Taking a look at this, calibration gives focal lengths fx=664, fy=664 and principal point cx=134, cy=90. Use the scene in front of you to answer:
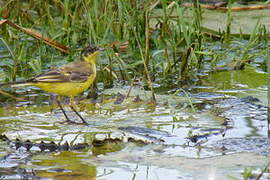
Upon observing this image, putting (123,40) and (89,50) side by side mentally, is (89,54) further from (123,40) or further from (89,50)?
(123,40)

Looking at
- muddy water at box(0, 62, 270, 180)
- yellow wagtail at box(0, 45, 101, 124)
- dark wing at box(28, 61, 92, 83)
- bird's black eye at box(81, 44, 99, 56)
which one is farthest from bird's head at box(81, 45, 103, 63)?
muddy water at box(0, 62, 270, 180)

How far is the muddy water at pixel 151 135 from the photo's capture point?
5387mm

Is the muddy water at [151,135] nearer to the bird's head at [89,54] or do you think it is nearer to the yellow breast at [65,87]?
the yellow breast at [65,87]

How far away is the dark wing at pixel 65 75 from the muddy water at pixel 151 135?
1.48 feet

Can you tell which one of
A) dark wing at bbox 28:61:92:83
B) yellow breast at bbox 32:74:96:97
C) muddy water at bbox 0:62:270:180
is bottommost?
muddy water at bbox 0:62:270:180

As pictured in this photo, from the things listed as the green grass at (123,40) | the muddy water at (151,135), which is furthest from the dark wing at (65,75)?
the green grass at (123,40)

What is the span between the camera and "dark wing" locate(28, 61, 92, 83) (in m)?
6.73

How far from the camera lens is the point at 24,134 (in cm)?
635

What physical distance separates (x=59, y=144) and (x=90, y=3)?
12.8 ft

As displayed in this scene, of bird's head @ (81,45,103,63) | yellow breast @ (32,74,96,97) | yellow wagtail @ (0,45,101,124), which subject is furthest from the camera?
bird's head @ (81,45,103,63)

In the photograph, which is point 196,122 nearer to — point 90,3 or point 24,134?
point 24,134

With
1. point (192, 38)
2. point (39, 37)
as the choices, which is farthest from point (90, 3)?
point (192, 38)

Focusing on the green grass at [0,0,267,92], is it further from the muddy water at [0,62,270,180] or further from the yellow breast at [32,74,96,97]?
the yellow breast at [32,74,96,97]

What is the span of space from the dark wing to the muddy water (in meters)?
0.45
